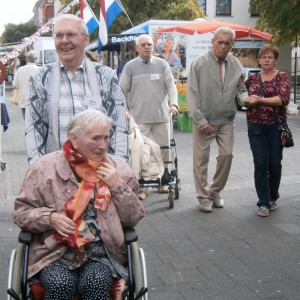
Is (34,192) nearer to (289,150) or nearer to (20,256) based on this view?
(20,256)

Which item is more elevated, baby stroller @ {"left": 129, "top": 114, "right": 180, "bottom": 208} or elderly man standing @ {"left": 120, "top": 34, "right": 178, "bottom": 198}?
elderly man standing @ {"left": 120, "top": 34, "right": 178, "bottom": 198}

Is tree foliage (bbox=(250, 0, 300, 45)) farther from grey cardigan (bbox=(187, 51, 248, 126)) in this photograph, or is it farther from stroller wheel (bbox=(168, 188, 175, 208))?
stroller wheel (bbox=(168, 188, 175, 208))

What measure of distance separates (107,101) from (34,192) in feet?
3.05

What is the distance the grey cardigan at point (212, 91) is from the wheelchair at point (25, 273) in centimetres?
372

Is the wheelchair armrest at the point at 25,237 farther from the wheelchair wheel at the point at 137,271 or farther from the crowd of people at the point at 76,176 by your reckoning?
the wheelchair wheel at the point at 137,271

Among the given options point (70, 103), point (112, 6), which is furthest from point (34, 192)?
point (112, 6)

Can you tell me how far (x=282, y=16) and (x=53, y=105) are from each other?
17.5 meters

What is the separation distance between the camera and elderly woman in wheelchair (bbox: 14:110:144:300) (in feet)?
10.8

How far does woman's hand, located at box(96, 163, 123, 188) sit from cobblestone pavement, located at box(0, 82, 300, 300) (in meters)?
1.39

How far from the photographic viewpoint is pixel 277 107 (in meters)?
6.71

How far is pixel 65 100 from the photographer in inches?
157

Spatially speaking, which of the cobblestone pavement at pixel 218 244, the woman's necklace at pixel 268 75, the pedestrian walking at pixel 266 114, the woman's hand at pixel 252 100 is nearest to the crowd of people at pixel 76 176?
the cobblestone pavement at pixel 218 244

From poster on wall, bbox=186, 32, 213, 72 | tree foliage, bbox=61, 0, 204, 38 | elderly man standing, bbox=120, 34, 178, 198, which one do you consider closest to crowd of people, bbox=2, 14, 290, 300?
elderly man standing, bbox=120, 34, 178, 198

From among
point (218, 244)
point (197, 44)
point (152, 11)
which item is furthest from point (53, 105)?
point (152, 11)
